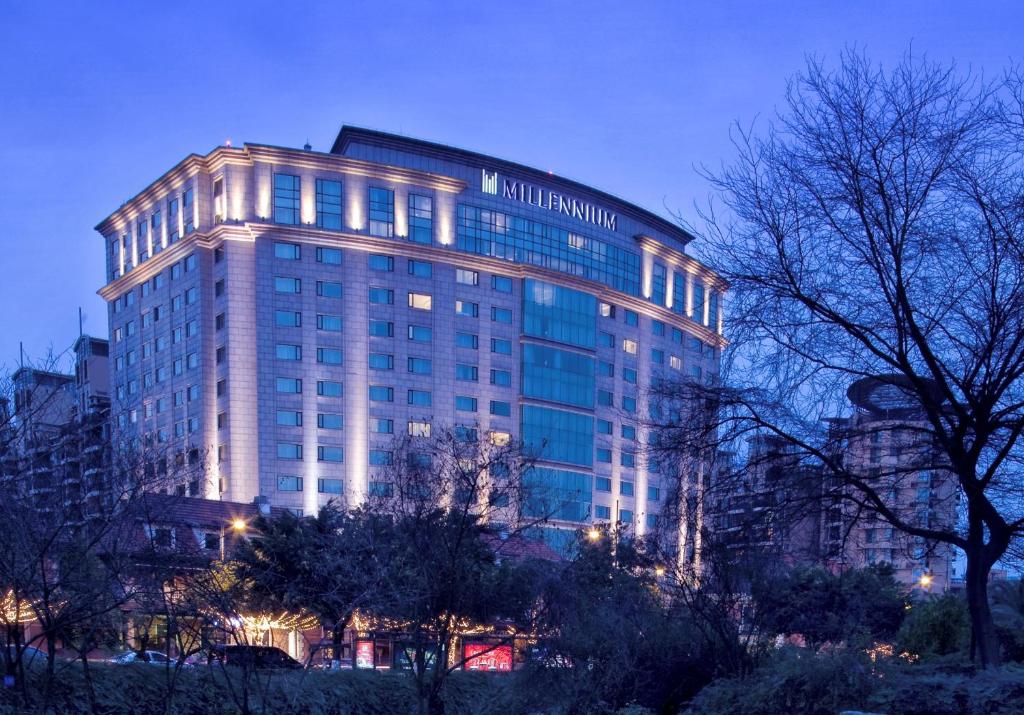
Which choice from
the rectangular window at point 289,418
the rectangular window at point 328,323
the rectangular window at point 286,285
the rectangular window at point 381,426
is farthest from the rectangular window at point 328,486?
the rectangular window at point 286,285

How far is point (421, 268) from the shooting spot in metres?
83.2

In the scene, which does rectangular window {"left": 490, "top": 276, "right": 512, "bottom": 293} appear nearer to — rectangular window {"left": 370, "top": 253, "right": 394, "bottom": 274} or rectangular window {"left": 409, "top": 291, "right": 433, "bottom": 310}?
rectangular window {"left": 409, "top": 291, "right": 433, "bottom": 310}

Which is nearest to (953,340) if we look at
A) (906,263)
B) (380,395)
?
(906,263)

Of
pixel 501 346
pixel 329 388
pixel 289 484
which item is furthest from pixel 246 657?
pixel 501 346

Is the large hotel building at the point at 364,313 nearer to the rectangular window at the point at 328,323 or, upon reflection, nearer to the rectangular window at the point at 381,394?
the rectangular window at the point at 381,394

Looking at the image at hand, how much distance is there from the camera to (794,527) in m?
14.2

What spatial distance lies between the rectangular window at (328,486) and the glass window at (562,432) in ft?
50.5

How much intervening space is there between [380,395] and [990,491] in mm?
69238

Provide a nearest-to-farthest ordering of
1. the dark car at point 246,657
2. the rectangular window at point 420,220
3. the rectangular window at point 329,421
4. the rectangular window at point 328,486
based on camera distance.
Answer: the dark car at point 246,657, the rectangular window at point 328,486, the rectangular window at point 329,421, the rectangular window at point 420,220

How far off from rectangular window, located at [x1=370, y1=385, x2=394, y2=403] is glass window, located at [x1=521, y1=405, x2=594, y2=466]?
11.2 meters

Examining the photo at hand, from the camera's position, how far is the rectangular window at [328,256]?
80375mm

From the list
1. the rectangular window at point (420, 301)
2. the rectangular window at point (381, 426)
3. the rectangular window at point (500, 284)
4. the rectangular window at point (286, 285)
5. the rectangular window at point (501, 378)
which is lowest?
the rectangular window at point (381, 426)

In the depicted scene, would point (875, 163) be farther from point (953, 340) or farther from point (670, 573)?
point (670, 573)

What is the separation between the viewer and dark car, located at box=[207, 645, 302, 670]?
16.5m
